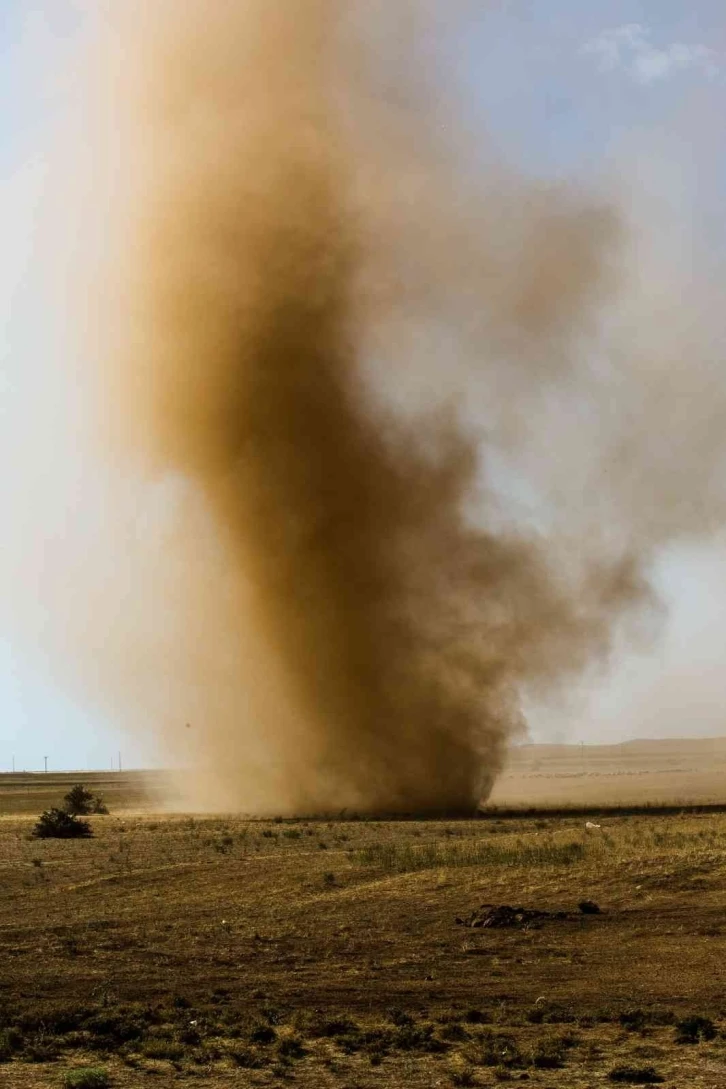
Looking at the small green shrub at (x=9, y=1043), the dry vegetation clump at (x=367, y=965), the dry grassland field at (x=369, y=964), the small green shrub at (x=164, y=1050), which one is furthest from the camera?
the small green shrub at (x=9, y=1043)

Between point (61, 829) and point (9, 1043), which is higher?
point (61, 829)

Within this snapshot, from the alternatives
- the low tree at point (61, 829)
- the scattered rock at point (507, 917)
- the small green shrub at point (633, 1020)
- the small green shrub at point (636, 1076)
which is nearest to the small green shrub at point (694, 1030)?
the small green shrub at point (633, 1020)

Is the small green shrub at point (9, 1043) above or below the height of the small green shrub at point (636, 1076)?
above

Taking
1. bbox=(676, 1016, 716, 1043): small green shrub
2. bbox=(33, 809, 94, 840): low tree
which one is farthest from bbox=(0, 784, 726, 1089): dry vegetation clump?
bbox=(33, 809, 94, 840): low tree

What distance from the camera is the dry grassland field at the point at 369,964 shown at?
518 inches

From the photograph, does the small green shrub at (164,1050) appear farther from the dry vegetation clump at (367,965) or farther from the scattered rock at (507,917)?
the scattered rock at (507,917)

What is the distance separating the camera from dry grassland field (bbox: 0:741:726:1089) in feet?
43.2

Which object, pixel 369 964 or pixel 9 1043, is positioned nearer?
pixel 9 1043

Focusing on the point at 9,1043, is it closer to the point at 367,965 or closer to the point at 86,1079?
the point at 86,1079

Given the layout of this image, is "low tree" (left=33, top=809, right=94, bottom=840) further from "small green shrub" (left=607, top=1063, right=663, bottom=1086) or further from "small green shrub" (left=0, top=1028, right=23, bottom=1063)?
"small green shrub" (left=607, top=1063, right=663, bottom=1086)

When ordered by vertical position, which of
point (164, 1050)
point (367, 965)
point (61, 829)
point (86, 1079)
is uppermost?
point (61, 829)

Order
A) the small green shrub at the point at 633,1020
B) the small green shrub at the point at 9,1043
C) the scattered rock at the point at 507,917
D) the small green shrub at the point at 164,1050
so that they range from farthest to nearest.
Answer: the scattered rock at the point at 507,917 < the small green shrub at the point at 633,1020 < the small green shrub at the point at 9,1043 < the small green shrub at the point at 164,1050

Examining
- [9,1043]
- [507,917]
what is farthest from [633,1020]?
[507,917]

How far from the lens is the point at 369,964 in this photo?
19328 mm
